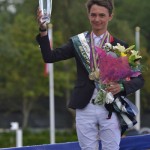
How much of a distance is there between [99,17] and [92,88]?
0.51 m

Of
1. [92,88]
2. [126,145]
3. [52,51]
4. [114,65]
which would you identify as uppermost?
[52,51]

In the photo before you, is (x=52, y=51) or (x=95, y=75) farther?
(x=52, y=51)

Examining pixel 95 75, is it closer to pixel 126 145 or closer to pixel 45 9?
pixel 45 9

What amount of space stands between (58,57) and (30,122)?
4309 cm

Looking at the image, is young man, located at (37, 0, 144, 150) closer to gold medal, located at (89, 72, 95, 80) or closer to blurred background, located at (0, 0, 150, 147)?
gold medal, located at (89, 72, 95, 80)

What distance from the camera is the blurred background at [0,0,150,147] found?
99.1ft

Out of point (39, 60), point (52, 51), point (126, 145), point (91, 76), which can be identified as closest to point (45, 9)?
point (52, 51)

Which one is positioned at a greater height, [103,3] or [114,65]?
[103,3]

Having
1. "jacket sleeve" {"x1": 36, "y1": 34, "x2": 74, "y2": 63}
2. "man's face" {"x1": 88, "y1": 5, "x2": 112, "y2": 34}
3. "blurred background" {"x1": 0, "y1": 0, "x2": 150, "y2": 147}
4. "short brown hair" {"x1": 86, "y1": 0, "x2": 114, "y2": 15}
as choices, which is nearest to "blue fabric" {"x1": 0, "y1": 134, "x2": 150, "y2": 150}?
"jacket sleeve" {"x1": 36, "y1": 34, "x2": 74, "y2": 63}

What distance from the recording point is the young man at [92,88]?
4.39 meters

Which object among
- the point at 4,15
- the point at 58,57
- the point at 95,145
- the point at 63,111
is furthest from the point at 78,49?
the point at 63,111

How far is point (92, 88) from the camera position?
4.41 metres

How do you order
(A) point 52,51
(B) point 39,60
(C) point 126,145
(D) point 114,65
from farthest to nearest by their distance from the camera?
(B) point 39,60, (C) point 126,145, (A) point 52,51, (D) point 114,65

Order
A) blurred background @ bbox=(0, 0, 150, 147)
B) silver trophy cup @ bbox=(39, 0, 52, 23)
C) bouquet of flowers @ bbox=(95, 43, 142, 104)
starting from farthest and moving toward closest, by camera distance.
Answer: blurred background @ bbox=(0, 0, 150, 147) → silver trophy cup @ bbox=(39, 0, 52, 23) → bouquet of flowers @ bbox=(95, 43, 142, 104)
